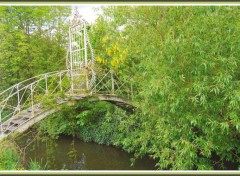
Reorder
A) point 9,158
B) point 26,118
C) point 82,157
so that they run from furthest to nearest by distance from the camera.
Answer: point 82,157, point 26,118, point 9,158

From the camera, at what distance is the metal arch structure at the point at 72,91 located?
5.29m

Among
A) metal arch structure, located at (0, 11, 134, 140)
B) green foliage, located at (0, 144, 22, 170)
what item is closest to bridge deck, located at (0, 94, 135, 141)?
metal arch structure, located at (0, 11, 134, 140)

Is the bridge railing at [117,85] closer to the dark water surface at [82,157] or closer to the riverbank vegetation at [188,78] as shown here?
the riverbank vegetation at [188,78]

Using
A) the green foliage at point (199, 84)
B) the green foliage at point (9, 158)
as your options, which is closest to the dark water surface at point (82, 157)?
the green foliage at point (9, 158)

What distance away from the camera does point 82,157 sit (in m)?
7.94

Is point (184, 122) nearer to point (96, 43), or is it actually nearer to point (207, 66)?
point (207, 66)

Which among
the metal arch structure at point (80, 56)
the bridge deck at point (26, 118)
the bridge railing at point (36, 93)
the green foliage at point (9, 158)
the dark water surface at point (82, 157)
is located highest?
the metal arch structure at point (80, 56)

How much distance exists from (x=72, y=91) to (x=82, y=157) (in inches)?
106

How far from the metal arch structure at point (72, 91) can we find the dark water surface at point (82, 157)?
1497 millimetres

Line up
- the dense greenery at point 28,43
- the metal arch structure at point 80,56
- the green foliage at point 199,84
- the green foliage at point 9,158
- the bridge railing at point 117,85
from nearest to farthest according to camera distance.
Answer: the green foliage at point 199,84 → the green foliage at point 9,158 → the metal arch structure at point 80,56 → the bridge railing at point 117,85 → the dense greenery at point 28,43

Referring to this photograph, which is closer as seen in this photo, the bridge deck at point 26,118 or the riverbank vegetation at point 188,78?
the riverbank vegetation at point 188,78

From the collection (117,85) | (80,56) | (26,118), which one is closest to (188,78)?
(117,85)

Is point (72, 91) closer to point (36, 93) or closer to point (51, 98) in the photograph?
point (51, 98)

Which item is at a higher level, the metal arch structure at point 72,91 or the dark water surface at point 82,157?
the metal arch structure at point 72,91
